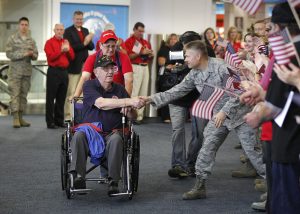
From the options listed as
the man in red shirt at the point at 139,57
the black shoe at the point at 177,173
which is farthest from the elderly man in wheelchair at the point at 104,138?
the man in red shirt at the point at 139,57

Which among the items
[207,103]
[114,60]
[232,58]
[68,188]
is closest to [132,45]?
[114,60]

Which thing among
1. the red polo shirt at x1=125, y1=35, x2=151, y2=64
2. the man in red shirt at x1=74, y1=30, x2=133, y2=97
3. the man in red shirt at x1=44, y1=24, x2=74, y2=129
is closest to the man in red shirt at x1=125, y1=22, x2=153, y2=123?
the red polo shirt at x1=125, y1=35, x2=151, y2=64

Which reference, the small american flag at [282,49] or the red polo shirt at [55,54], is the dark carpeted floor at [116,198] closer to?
the red polo shirt at [55,54]

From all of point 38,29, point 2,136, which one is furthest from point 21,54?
point 38,29

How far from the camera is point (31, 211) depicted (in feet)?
16.9

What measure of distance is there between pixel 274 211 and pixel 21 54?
759cm

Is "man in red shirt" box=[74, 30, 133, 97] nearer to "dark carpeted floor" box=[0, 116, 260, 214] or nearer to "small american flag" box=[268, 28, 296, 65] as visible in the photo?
"dark carpeted floor" box=[0, 116, 260, 214]

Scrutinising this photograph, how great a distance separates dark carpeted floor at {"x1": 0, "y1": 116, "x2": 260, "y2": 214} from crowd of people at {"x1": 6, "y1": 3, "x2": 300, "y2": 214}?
0.51 feet

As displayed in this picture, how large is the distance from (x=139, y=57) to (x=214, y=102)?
6808mm

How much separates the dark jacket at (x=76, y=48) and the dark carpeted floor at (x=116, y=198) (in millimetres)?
2339

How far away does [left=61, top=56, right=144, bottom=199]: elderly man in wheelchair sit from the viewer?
17.8 ft

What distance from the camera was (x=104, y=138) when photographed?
554 centimetres

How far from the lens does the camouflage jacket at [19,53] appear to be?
10.4m

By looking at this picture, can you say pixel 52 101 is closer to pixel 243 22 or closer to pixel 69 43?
pixel 69 43
